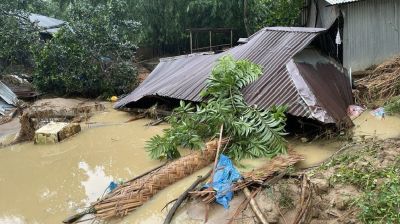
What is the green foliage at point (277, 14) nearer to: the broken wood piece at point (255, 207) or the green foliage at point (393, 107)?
Answer: the green foliage at point (393, 107)

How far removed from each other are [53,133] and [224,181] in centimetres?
565

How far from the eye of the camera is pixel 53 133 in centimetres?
968

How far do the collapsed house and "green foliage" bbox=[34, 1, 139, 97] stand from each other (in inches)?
138

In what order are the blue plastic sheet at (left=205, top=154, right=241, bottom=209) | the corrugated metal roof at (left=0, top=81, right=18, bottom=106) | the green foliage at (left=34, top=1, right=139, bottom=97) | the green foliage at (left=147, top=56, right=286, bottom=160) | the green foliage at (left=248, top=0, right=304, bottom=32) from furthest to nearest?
1. the green foliage at (left=248, top=0, right=304, bottom=32)
2. the green foliage at (left=34, top=1, right=139, bottom=97)
3. the corrugated metal roof at (left=0, top=81, right=18, bottom=106)
4. the green foliage at (left=147, top=56, right=286, bottom=160)
5. the blue plastic sheet at (left=205, top=154, right=241, bottom=209)

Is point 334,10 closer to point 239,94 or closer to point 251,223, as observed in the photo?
point 239,94

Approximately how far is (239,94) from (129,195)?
11.7 feet

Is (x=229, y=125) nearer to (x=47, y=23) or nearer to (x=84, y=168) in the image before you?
(x=84, y=168)

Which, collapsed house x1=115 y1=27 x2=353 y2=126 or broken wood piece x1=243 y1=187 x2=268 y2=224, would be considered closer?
broken wood piece x1=243 y1=187 x2=268 y2=224

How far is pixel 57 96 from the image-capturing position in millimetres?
15562

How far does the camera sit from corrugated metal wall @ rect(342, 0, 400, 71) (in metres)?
11.6

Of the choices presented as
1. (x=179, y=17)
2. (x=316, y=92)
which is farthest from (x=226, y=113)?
(x=179, y=17)

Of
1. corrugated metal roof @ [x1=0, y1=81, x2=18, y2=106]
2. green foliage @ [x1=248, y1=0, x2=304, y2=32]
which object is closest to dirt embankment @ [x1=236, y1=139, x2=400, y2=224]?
corrugated metal roof @ [x1=0, y1=81, x2=18, y2=106]

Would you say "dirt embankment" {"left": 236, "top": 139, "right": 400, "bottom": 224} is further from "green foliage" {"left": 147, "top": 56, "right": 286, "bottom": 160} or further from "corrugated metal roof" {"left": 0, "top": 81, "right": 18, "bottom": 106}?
"corrugated metal roof" {"left": 0, "top": 81, "right": 18, "bottom": 106}

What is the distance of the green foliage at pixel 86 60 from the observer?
581 inches
